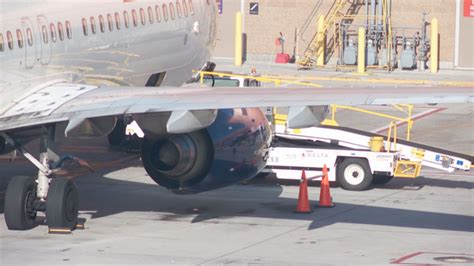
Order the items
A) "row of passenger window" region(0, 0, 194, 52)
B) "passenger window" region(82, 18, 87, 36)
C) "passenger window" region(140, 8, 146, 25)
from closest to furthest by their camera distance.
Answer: "row of passenger window" region(0, 0, 194, 52)
"passenger window" region(82, 18, 87, 36)
"passenger window" region(140, 8, 146, 25)

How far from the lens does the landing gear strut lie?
1805 centimetres

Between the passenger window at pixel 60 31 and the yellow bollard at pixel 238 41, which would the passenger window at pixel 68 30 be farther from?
the yellow bollard at pixel 238 41

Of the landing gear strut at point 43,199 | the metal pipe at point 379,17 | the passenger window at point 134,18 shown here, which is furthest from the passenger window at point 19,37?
the metal pipe at point 379,17

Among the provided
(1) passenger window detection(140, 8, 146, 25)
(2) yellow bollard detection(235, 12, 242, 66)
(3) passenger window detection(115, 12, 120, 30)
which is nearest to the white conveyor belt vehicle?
(1) passenger window detection(140, 8, 146, 25)

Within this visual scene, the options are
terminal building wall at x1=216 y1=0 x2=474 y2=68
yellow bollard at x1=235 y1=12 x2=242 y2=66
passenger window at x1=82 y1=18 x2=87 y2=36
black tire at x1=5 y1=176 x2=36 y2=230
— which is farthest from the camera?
yellow bollard at x1=235 y1=12 x2=242 y2=66

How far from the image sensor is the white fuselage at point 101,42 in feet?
61.9

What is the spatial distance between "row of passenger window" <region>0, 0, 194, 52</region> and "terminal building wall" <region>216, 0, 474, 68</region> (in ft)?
92.7

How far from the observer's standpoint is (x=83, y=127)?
18281 mm

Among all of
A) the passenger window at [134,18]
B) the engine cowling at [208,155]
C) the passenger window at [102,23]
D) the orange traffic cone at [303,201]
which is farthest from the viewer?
the passenger window at [134,18]

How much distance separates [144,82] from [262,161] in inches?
126

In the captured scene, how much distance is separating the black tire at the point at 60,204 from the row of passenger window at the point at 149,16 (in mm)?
3806

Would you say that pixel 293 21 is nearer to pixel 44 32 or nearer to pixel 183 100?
pixel 44 32

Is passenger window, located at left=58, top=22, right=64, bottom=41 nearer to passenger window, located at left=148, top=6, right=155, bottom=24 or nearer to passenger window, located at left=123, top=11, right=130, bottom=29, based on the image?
passenger window, located at left=123, top=11, right=130, bottom=29

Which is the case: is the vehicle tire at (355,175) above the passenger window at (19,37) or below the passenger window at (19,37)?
below
